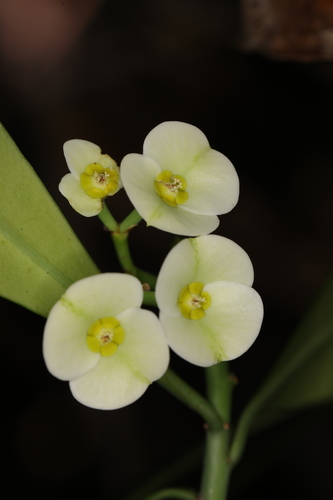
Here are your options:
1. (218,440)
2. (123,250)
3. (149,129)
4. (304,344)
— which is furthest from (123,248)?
(149,129)

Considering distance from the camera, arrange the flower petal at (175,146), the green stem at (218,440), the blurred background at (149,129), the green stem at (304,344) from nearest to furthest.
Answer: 1. the flower petal at (175,146)
2. the green stem at (218,440)
3. the green stem at (304,344)
4. the blurred background at (149,129)

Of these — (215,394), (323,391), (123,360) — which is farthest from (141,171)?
(323,391)

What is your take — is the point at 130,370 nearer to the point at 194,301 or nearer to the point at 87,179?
the point at 194,301

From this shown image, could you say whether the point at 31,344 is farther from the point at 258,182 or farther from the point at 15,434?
the point at 258,182

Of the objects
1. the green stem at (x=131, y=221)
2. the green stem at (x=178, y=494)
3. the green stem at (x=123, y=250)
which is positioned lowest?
the green stem at (x=178, y=494)

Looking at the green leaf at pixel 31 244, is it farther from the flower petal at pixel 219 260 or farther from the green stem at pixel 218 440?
the green stem at pixel 218 440

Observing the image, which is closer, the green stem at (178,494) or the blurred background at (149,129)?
the green stem at (178,494)

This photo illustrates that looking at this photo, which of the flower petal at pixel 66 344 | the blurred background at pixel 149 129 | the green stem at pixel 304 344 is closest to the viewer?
the flower petal at pixel 66 344

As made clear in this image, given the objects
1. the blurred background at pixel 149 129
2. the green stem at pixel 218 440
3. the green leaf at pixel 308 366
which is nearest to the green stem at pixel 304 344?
the green leaf at pixel 308 366
